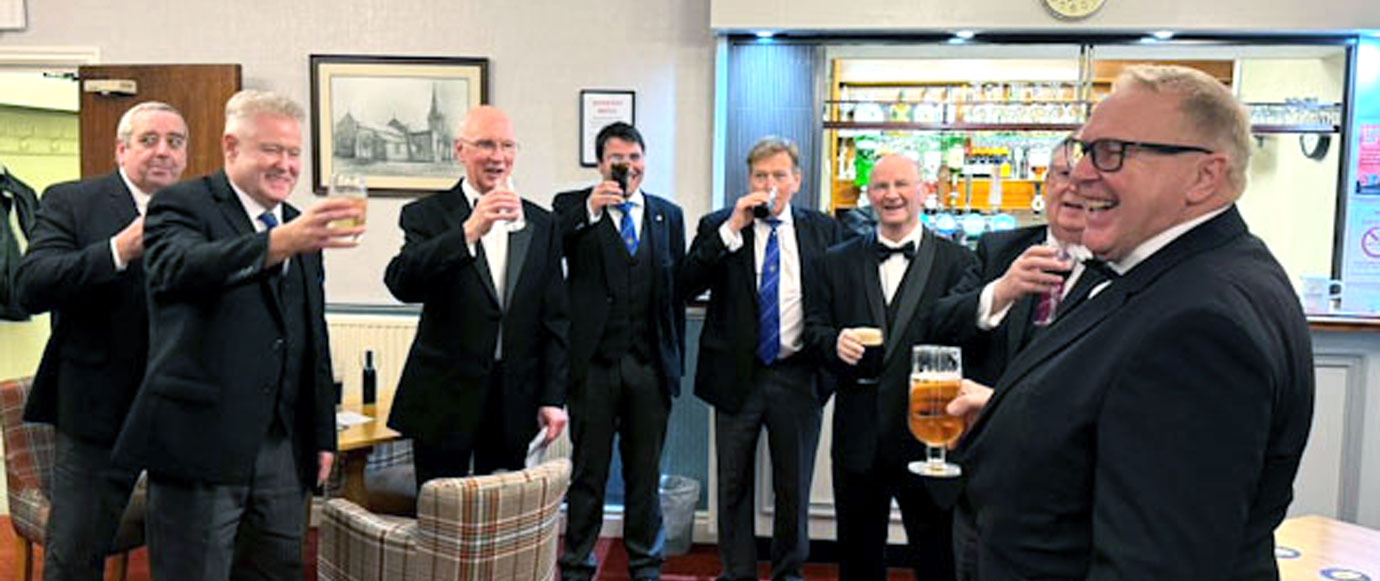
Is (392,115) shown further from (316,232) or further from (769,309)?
(316,232)

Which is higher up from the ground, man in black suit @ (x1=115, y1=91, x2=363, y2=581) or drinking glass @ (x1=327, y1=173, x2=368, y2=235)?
drinking glass @ (x1=327, y1=173, x2=368, y2=235)

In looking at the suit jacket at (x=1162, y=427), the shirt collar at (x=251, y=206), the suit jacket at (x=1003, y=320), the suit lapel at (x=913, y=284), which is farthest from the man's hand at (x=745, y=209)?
the suit jacket at (x=1162, y=427)

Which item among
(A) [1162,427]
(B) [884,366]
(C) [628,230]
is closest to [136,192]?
(C) [628,230]

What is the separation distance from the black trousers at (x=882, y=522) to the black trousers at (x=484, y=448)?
970mm

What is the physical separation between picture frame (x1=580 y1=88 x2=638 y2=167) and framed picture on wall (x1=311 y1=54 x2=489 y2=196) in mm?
448

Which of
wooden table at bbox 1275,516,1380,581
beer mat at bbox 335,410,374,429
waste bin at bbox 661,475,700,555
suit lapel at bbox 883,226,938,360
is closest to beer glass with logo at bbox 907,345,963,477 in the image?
wooden table at bbox 1275,516,1380,581

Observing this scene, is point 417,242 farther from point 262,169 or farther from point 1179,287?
point 1179,287

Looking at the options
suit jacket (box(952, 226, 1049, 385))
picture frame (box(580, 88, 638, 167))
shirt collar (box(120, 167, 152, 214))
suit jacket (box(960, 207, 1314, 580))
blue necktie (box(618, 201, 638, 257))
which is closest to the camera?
suit jacket (box(960, 207, 1314, 580))

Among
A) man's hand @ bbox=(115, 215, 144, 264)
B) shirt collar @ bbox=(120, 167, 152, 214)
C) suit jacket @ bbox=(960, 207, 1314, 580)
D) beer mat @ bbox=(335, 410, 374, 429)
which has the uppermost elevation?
shirt collar @ bbox=(120, 167, 152, 214)

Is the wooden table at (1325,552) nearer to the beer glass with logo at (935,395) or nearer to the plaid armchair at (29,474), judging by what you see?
the beer glass with logo at (935,395)

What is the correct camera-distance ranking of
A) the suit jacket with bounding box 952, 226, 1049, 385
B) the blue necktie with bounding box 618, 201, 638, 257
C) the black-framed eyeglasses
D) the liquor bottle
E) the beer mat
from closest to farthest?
the black-framed eyeglasses → the suit jacket with bounding box 952, 226, 1049, 385 → the beer mat → the blue necktie with bounding box 618, 201, 638, 257 → the liquor bottle

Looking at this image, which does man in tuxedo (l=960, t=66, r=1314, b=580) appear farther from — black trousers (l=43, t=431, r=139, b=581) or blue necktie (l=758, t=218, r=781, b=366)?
black trousers (l=43, t=431, r=139, b=581)

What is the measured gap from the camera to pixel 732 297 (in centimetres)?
329

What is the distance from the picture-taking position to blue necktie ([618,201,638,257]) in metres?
3.36
